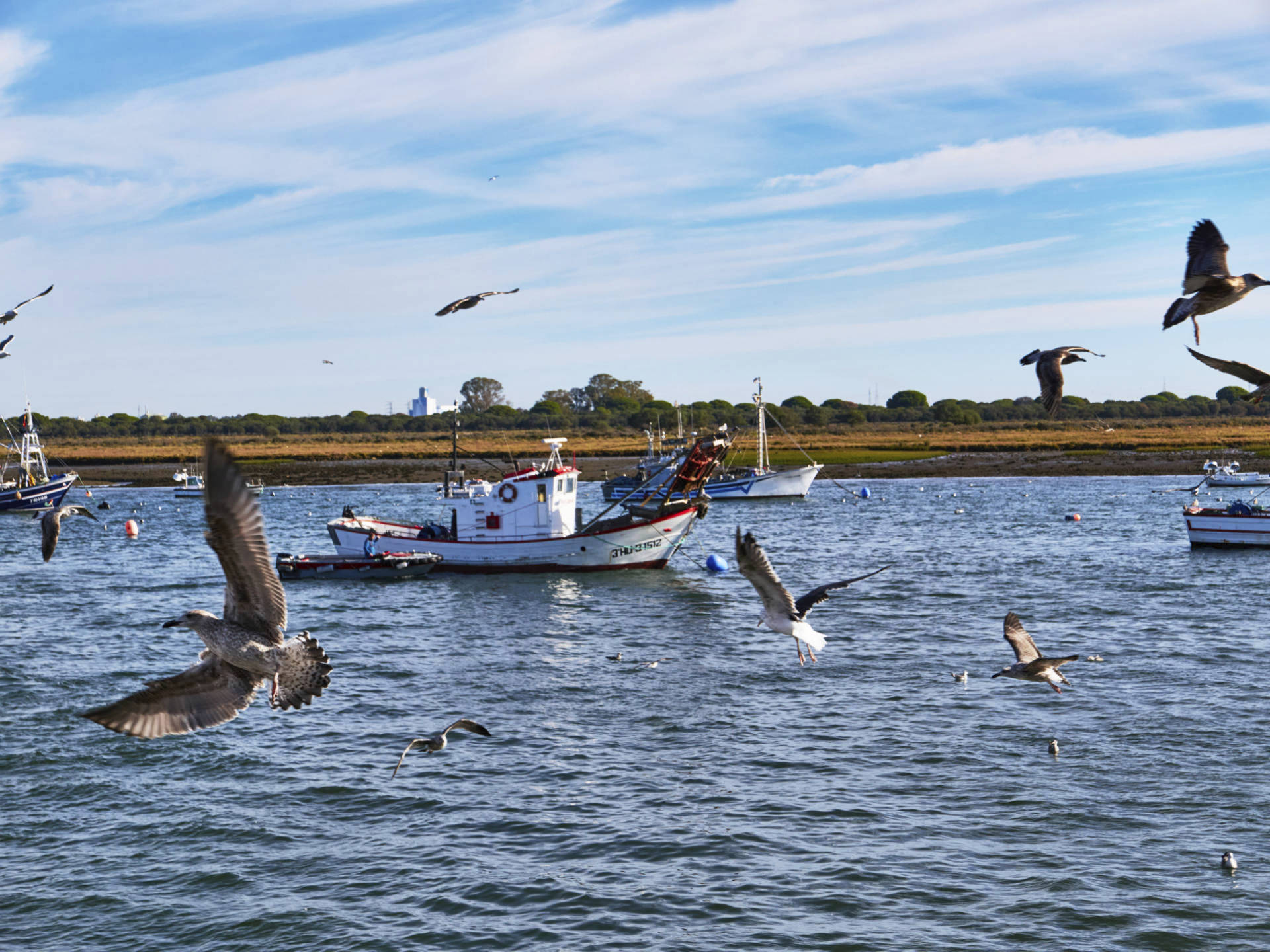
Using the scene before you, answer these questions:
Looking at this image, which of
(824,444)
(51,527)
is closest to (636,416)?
(824,444)

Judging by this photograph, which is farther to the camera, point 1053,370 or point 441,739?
point 441,739

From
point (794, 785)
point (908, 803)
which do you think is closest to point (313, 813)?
point (794, 785)

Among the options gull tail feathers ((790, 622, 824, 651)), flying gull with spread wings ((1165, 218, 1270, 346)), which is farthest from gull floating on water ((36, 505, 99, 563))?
flying gull with spread wings ((1165, 218, 1270, 346))

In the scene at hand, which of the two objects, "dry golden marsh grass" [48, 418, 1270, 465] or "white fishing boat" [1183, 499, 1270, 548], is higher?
"dry golden marsh grass" [48, 418, 1270, 465]

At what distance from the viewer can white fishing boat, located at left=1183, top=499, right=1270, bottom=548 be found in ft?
127

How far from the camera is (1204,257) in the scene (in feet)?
22.4

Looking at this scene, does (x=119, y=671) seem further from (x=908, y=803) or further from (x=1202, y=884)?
(x=1202, y=884)

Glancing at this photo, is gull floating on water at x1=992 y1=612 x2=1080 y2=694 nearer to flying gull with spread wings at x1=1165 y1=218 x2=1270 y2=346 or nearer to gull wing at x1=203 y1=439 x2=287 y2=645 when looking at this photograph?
flying gull with spread wings at x1=1165 y1=218 x2=1270 y2=346

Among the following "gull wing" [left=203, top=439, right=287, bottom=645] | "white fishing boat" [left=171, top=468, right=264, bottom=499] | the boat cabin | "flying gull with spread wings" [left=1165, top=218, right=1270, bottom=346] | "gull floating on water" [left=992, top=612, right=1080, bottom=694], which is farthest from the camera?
"white fishing boat" [left=171, top=468, right=264, bottom=499]

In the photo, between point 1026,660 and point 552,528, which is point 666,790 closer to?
point 1026,660

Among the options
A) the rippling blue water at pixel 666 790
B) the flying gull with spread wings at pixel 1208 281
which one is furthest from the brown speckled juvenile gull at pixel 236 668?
the flying gull with spread wings at pixel 1208 281

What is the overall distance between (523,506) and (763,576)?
25.1 meters

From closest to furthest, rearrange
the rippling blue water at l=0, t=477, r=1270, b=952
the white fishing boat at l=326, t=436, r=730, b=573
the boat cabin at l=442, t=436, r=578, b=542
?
the rippling blue water at l=0, t=477, r=1270, b=952 → the boat cabin at l=442, t=436, r=578, b=542 → the white fishing boat at l=326, t=436, r=730, b=573

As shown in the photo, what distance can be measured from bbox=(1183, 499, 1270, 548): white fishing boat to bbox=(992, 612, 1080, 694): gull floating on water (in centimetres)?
3086
